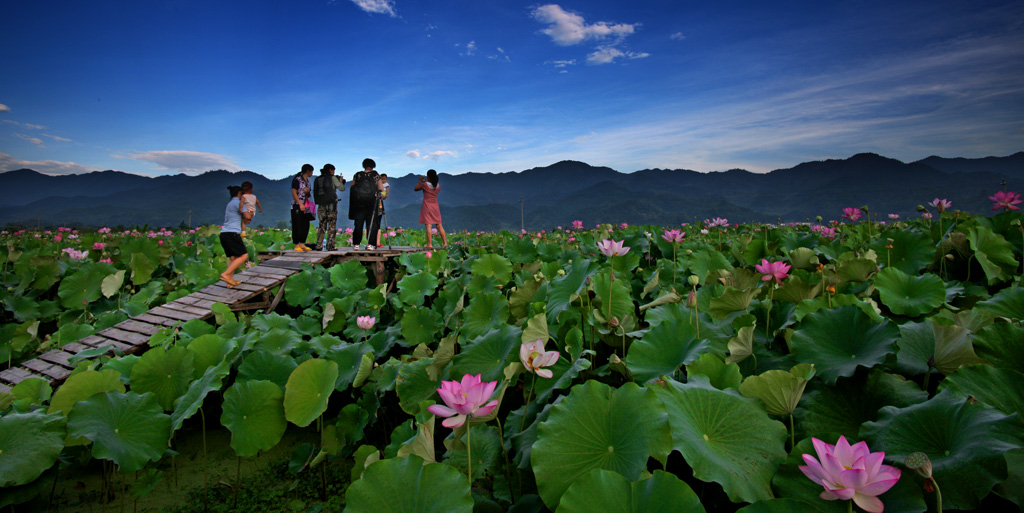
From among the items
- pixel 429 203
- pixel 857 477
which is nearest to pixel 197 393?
pixel 857 477

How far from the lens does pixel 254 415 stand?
84.1 inches

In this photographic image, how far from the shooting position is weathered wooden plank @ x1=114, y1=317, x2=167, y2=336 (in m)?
4.08

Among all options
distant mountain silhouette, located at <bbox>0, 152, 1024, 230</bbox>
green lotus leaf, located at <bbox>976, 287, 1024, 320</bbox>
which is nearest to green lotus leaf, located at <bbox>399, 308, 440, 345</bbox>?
green lotus leaf, located at <bbox>976, 287, 1024, 320</bbox>

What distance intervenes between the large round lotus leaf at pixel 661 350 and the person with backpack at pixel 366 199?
5916mm

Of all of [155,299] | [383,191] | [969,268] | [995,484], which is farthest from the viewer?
[383,191]

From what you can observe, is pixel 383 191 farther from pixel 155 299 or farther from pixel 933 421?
pixel 933 421

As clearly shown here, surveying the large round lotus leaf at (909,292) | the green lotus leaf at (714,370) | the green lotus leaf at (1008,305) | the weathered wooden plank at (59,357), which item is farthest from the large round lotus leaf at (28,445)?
the green lotus leaf at (1008,305)

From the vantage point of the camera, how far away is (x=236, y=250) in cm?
534

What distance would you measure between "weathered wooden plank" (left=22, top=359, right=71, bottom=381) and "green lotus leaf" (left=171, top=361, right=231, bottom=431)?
198 centimetres

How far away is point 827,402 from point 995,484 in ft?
1.23

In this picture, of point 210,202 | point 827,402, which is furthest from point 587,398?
point 210,202

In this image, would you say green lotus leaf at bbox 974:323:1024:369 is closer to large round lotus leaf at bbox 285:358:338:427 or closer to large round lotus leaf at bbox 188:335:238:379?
large round lotus leaf at bbox 285:358:338:427

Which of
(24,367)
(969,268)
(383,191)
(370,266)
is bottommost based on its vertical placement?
(24,367)

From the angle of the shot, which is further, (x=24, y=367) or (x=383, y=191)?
(x=383, y=191)
